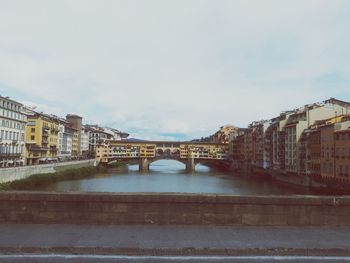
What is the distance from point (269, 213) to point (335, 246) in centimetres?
226

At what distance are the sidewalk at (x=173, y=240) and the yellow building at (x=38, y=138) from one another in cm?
9672

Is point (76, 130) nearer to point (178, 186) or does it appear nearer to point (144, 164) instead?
point (144, 164)

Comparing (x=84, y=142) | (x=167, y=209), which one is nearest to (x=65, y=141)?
(x=84, y=142)

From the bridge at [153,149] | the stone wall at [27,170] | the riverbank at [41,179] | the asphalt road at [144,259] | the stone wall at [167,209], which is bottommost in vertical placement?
the riverbank at [41,179]

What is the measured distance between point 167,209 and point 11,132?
82684 millimetres

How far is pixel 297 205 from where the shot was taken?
952 cm

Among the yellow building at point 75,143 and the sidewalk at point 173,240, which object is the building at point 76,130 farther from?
the sidewalk at point 173,240

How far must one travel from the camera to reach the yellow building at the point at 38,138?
102 metres

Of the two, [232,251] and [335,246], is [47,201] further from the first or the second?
[335,246]

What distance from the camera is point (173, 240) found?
7.70 m

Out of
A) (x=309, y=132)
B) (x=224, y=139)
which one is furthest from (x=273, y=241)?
(x=224, y=139)

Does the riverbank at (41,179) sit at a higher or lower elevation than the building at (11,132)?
lower

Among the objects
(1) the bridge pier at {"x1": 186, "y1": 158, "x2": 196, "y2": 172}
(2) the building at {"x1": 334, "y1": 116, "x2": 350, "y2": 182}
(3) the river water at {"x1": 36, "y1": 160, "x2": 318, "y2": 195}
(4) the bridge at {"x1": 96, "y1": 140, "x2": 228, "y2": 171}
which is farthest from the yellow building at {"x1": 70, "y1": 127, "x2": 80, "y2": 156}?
(2) the building at {"x1": 334, "y1": 116, "x2": 350, "y2": 182}

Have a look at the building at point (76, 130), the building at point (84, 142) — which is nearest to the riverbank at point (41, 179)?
the building at point (76, 130)
